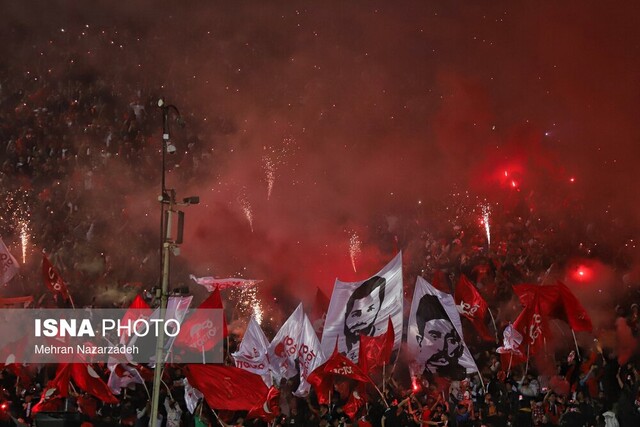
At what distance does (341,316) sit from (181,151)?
11.1 m

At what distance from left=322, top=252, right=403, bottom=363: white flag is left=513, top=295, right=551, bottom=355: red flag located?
2.13 meters

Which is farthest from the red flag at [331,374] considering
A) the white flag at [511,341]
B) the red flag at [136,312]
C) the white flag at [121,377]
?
the red flag at [136,312]

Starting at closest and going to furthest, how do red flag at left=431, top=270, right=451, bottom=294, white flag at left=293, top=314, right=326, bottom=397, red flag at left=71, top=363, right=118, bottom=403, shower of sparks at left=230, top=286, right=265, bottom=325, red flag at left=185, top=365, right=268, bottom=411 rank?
red flag at left=185, top=365, right=268, bottom=411
red flag at left=71, top=363, right=118, bottom=403
white flag at left=293, top=314, right=326, bottom=397
red flag at left=431, top=270, right=451, bottom=294
shower of sparks at left=230, top=286, right=265, bottom=325

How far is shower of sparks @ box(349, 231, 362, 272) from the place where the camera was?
72.6 feet

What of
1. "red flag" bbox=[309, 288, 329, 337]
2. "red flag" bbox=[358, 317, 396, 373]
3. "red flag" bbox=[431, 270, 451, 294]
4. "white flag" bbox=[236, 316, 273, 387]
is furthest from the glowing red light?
"white flag" bbox=[236, 316, 273, 387]

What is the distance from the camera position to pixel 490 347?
13.9m

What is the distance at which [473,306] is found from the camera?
44.2 ft

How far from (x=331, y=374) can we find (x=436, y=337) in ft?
6.68

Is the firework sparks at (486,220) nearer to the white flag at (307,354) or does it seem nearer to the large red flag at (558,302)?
the large red flag at (558,302)

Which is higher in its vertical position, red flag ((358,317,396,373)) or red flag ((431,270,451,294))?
red flag ((431,270,451,294))

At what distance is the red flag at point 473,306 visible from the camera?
1344 centimetres

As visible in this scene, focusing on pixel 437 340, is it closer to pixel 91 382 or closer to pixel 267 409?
pixel 267 409

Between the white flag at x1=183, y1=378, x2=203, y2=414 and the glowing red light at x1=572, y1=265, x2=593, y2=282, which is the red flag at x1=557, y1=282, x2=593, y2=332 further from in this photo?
the white flag at x1=183, y1=378, x2=203, y2=414

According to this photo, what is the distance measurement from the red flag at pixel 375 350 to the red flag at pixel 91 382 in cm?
411
